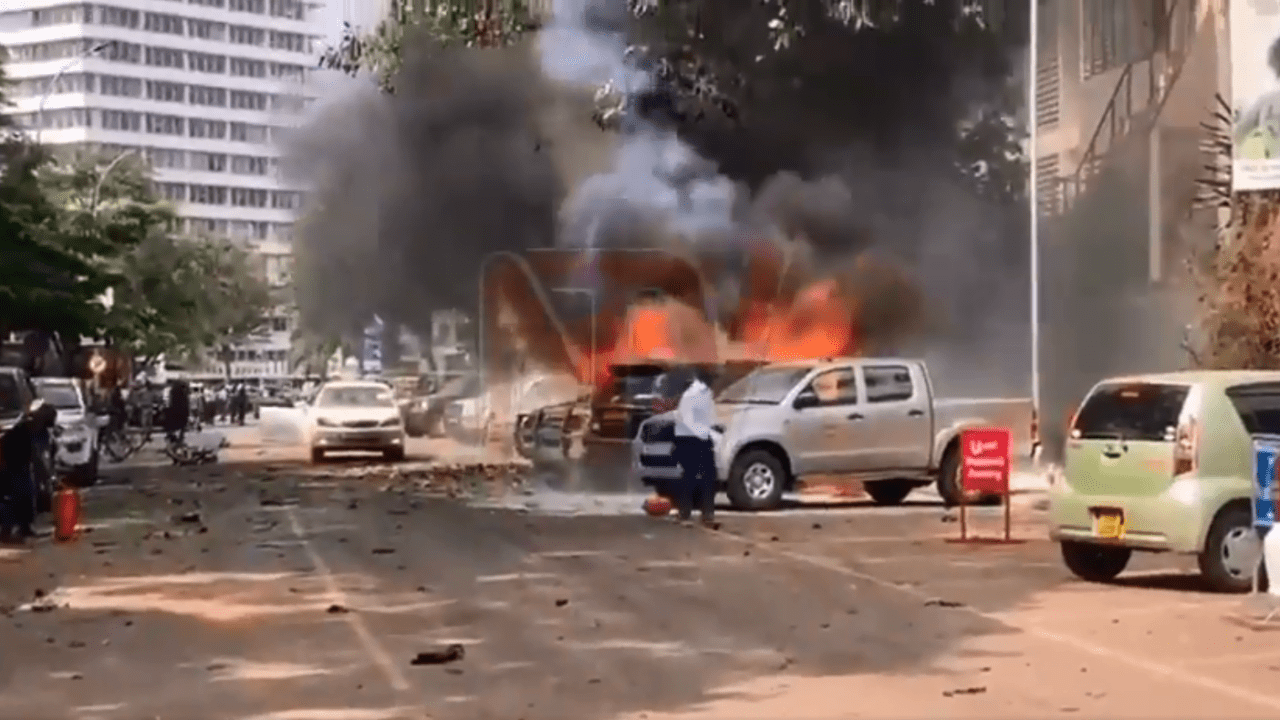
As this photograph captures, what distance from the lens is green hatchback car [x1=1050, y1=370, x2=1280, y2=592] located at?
14.4 meters

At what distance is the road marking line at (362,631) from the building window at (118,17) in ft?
362

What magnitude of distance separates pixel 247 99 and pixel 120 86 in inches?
502

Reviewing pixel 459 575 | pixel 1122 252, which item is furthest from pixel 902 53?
pixel 459 575

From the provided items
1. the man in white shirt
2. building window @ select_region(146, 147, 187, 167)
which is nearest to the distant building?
the man in white shirt

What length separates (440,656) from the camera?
11.7 metres

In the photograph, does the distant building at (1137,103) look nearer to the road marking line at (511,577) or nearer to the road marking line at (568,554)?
the road marking line at (568,554)

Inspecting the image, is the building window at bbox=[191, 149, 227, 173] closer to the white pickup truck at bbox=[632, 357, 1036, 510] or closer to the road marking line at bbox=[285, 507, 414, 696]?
the white pickup truck at bbox=[632, 357, 1036, 510]

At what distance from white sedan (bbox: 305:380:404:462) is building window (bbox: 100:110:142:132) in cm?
9080

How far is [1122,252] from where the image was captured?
31781mm

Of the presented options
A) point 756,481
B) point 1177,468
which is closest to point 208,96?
point 756,481

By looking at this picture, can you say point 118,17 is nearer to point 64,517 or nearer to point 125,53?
point 125,53

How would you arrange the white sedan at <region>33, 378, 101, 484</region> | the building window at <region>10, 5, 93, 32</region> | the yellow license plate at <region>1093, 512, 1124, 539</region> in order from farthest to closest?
the building window at <region>10, 5, 93, 32</region> → the white sedan at <region>33, 378, 101, 484</region> → the yellow license plate at <region>1093, 512, 1124, 539</region>

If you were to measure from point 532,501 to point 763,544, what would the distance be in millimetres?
7333

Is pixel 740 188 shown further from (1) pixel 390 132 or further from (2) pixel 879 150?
(1) pixel 390 132
